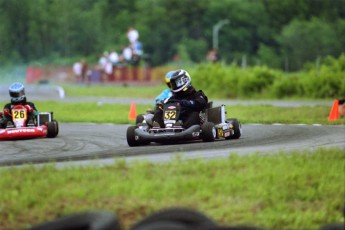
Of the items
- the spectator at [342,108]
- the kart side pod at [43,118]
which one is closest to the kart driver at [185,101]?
the kart side pod at [43,118]

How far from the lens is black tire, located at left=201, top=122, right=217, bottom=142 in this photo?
16.3 m

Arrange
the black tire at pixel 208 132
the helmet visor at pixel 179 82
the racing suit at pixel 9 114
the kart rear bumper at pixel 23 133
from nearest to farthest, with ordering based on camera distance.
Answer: the black tire at pixel 208 132 → the helmet visor at pixel 179 82 → the kart rear bumper at pixel 23 133 → the racing suit at pixel 9 114

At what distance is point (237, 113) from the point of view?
94.4 feet

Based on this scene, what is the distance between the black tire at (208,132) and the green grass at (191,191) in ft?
19.0

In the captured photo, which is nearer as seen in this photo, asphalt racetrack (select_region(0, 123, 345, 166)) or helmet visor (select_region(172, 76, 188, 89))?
asphalt racetrack (select_region(0, 123, 345, 166))

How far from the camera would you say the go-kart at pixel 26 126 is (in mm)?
19016

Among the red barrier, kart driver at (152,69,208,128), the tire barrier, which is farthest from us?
the red barrier

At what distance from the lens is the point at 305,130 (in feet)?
61.8

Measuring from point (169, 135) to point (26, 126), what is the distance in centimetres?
473

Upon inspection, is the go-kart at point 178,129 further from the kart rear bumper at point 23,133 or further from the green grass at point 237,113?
the green grass at point 237,113

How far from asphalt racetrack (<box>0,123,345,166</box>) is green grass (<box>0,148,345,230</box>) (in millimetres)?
1812

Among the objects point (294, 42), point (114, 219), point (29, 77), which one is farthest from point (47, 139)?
Result: point (294, 42)

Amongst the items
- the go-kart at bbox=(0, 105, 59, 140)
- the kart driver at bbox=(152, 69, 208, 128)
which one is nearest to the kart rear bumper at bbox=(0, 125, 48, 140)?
the go-kart at bbox=(0, 105, 59, 140)

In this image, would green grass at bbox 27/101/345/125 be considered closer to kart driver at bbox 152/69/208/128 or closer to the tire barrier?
kart driver at bbox 152/69/208/128
